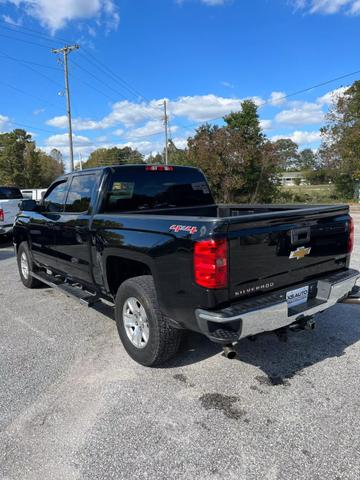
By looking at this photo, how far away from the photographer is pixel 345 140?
25.3 meters

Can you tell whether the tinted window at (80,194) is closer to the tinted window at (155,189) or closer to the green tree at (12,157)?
the tinted window at (155,189)

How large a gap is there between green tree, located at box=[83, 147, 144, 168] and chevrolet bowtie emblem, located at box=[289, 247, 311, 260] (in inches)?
3492

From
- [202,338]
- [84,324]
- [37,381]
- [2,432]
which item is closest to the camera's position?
[2,432]

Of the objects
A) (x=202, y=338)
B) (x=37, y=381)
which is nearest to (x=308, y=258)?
(x=202, y=338)

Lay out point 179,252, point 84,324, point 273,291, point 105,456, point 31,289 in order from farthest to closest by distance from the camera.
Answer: point 31,289 → point 84,324 → point 273,291 → point 179,252 → point 105,456

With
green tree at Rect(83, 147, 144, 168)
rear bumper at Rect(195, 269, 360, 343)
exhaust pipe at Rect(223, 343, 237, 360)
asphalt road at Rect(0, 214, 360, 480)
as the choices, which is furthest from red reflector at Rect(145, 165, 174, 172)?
green tree at Rect(83, 147, 144, 168)

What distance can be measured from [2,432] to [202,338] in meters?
2.13

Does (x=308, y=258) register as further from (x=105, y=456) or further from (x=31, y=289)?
(x=31, y=289)

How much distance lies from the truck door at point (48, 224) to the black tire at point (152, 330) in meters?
1.97

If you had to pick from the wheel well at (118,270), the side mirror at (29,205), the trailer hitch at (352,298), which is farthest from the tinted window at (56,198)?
the trailer hitch at (352,298)

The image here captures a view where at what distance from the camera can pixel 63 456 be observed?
7.97ft

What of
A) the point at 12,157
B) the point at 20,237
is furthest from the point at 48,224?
the point at 12,157

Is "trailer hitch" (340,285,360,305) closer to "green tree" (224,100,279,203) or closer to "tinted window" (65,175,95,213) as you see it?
"tinted window" (65,175,95,213)

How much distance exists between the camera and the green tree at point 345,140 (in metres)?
24.8
